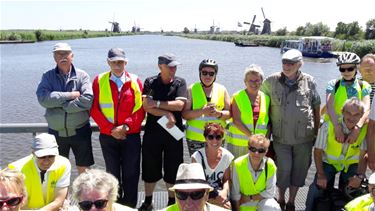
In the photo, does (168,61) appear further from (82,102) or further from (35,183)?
(35,183)

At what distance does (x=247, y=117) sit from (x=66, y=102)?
208 cm

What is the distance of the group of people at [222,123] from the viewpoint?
4.14 metres

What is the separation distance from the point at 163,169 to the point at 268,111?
147 cm

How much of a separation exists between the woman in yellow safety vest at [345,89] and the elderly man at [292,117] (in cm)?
19

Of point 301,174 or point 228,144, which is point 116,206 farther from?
point 301,174

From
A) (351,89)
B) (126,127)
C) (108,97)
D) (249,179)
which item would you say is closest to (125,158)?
Result: (126,127)

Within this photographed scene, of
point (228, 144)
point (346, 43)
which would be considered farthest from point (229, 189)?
point (346, 43)

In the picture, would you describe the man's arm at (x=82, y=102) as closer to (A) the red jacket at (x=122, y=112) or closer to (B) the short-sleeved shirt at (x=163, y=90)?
(A) the red jacket at (x=122, y=112)

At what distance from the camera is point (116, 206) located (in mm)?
3254

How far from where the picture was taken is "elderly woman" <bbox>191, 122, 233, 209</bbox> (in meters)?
4.02

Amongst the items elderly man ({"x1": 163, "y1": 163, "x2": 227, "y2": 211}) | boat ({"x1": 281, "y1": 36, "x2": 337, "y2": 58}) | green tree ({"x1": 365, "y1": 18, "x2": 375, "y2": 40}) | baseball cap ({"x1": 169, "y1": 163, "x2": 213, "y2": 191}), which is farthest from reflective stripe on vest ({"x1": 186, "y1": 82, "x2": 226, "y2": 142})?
green tree ({"x1": 365, "y1": 18, "x2": 375, "y2": 40})

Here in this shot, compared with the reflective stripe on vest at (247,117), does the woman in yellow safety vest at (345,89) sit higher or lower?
higher

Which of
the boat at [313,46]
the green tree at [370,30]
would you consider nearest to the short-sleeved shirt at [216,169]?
the boat at [313,46]

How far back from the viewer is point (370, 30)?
70.7m
